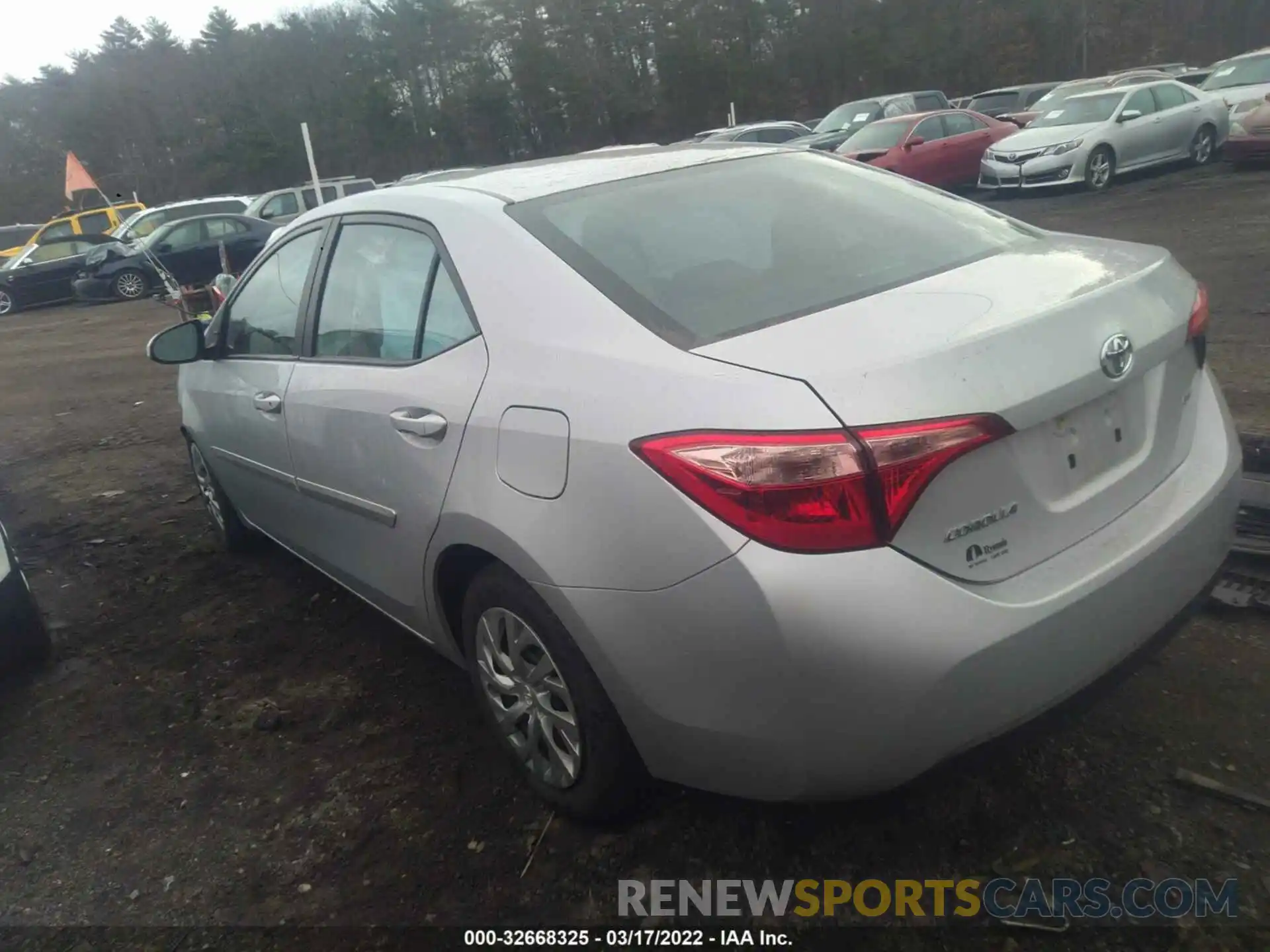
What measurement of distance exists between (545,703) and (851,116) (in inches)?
824

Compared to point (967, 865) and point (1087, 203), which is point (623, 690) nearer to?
point (967, 865)

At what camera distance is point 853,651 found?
1.91m

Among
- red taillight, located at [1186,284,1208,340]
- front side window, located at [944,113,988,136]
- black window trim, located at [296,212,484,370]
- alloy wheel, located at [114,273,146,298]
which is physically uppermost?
black window trim, located at [296,212,484,370]

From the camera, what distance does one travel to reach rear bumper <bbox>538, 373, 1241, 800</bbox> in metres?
1.92

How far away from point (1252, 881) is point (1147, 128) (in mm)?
15937

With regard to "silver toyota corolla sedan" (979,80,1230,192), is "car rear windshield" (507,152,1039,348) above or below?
above

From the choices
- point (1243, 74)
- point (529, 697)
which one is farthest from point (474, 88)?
point (529, 697)

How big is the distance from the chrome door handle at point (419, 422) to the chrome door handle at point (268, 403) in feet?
3.05

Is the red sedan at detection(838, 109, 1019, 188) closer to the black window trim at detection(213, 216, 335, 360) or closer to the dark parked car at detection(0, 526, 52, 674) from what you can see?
the black window trim at detection(213, 216, 335, 360)

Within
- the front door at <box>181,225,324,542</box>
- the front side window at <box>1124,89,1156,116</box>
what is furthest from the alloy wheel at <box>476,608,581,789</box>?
the front side window at <box>1124,89,1156,116</box>

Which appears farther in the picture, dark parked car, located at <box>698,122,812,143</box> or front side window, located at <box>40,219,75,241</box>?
dark parked car, located at <box>698,122,812,143</box>

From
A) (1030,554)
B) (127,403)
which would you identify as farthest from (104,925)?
(127,403)

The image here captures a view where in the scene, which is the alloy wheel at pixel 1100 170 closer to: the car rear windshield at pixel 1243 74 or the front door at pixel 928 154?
the front door at pixel 928 154

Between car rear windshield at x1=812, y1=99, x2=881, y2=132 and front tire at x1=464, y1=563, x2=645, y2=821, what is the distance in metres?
20.1
